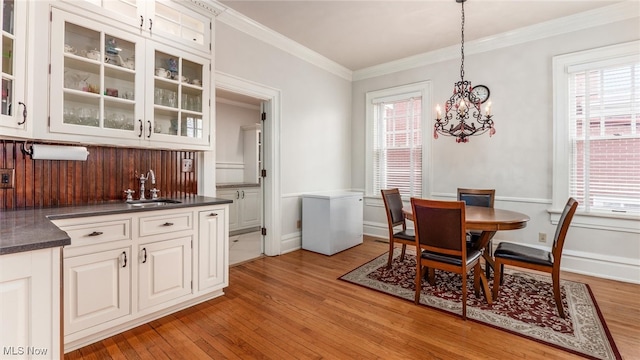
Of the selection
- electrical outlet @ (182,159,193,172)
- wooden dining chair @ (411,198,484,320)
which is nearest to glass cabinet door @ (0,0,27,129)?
electrical outlet @ (182,159,193,172)

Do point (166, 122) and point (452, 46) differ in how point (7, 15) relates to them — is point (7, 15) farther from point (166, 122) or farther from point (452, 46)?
point (452, 46)

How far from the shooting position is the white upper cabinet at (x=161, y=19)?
→ 2.19 meters

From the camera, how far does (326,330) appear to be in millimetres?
2107

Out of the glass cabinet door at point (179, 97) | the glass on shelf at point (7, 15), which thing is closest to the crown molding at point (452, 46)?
the glass cabinet door at point (179, 97)

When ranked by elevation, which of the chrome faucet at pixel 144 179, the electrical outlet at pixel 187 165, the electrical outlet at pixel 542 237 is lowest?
the electrical outlet at pixel 542 237

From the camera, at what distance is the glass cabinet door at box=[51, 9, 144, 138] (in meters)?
1.96

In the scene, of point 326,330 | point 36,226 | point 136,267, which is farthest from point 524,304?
point 36,226

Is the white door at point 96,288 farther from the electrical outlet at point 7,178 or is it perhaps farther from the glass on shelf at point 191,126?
the glass on shelf at point 191,126

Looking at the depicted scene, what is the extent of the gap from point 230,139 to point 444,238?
4586mm

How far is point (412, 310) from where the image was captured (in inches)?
94.9

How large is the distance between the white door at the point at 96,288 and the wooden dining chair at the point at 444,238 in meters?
2.30

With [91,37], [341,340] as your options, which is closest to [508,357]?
[341,340]

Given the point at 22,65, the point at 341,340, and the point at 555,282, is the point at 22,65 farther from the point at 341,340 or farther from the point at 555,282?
the point at 555,282

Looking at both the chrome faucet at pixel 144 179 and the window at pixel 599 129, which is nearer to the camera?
the chrome faucet at pixel 144 179
